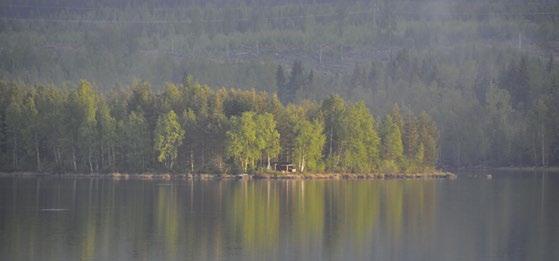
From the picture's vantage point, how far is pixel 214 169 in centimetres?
11338

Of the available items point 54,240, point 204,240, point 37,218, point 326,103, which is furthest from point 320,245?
point 326,103

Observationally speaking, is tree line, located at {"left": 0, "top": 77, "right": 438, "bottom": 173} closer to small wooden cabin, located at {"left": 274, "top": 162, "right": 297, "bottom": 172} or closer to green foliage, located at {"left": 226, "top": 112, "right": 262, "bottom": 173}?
green foliage, located at {"left": 226, "top": 112, "right": 262, "bottom": 173}

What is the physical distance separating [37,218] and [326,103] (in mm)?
59998

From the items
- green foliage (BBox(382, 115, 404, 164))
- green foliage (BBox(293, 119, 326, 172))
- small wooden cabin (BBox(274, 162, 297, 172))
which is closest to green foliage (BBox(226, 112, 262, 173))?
small wooden cabin (BBox(274, 162, 297, 172))

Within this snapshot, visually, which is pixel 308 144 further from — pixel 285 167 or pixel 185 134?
A: pixel 185 134

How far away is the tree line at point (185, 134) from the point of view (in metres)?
112

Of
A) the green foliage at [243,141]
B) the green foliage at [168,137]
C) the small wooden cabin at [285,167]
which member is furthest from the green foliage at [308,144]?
the green foliage at [168,137]

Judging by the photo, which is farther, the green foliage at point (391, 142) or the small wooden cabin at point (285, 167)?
the green foliage at point (391, 142)

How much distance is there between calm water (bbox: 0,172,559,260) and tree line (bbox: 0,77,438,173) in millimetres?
10994

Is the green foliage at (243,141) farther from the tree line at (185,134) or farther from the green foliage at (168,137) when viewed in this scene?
the green foliage at (168,137)

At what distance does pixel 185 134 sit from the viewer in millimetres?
113500

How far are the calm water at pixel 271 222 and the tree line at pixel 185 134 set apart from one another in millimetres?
10994

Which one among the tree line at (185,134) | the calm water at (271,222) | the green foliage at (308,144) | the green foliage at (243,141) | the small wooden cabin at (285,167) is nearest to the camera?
the calm water at (271,222)

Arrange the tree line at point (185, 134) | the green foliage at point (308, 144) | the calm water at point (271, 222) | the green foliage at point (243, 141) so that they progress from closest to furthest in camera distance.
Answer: the calm water at point (271, 222)
the green foliage at point (243, 141)
the tree line at point (185, 134)
the green foliage at point (308, 144)
